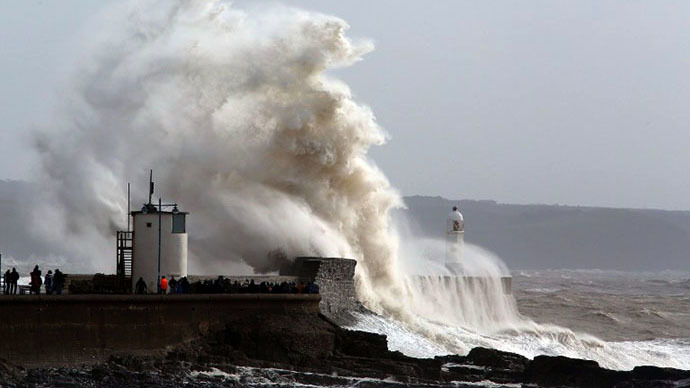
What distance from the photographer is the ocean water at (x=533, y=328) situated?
2983 cm

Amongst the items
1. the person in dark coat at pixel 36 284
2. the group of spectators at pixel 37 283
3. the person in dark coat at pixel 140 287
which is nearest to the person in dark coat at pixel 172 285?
the person in dark coat at pixel 140 287

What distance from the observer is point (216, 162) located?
104 ft

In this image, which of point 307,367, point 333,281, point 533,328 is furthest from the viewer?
point 533,328

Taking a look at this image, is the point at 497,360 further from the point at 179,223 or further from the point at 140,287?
the point at 140,287

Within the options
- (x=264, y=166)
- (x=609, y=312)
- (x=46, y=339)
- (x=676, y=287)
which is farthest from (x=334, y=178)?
(x=676, y=287)

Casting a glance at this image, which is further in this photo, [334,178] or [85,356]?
[334,178]

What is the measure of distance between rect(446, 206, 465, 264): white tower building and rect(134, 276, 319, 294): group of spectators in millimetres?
14603

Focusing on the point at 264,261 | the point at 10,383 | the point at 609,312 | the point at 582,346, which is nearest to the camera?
the point at 10,383

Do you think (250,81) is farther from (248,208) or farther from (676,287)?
(676,287)

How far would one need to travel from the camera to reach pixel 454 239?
1593 inches

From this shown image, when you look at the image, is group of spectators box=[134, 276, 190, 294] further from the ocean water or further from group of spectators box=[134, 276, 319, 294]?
the ocean water

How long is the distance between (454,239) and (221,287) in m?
17.0

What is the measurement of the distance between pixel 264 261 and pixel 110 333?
9.20 metres

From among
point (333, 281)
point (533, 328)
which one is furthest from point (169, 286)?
point (533, 328)
